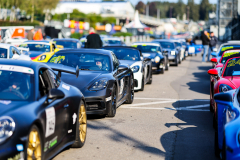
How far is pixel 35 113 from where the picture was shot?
477 centimetres

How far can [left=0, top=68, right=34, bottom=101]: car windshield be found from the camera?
5.12 meters

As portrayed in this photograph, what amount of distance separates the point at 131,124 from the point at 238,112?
382 centimetres

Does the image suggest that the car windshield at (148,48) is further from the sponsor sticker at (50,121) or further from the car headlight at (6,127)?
the car headlight at (6,127)

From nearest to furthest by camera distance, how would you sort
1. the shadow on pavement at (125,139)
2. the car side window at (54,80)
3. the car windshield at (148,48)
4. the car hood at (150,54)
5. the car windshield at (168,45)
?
the car side window at (54,80) < the shadow on pavement at (125,139) < the car hood at (150,54) < the car windshield at (148,48) < the car windshield at (168,45)

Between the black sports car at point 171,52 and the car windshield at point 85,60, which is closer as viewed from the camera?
the car windshield at point 85,60

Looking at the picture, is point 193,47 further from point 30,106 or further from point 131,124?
point 30,106

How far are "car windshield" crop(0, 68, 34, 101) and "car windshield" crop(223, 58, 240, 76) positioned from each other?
4851mm

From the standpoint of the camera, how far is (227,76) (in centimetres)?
891

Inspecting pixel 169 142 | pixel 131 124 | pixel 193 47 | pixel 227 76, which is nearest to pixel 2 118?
pixel 169 142

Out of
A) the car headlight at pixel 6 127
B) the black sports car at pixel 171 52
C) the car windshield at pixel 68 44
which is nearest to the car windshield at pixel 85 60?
the car headlight at pixel 6 127

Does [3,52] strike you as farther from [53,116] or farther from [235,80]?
[53,116]

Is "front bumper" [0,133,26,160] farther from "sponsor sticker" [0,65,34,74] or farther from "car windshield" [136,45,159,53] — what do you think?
"car windshield" [136,45,159,53]

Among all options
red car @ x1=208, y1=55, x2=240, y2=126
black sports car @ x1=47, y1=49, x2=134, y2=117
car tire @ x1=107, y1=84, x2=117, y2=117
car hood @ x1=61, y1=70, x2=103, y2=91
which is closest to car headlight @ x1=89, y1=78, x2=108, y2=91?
black sports car @ x1=47, y1=49, x2=134, y2=117

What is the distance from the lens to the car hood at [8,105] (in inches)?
Answer: 179
